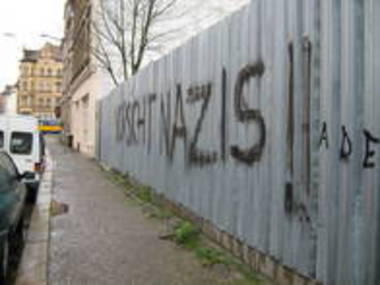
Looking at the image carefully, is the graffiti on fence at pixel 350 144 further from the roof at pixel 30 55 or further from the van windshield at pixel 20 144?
the roof at pixel 30 55

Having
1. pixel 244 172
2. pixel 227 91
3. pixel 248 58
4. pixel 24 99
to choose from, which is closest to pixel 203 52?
pixel 227 91

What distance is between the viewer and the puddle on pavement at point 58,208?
8445 millimetres

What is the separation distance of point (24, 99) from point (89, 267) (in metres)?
92.1

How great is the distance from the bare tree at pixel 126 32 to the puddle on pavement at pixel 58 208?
9743 millimetres

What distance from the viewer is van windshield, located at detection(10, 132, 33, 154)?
34.0 feet

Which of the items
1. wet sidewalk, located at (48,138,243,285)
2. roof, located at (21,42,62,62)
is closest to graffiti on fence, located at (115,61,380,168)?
wet sidewalk, located at (48,138,243,285)

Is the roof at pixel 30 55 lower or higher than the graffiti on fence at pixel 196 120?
higher

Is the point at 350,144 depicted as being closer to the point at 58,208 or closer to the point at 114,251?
the point at 114,251

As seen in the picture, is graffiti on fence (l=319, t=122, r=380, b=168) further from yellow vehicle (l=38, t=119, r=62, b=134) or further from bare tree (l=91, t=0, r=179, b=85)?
yellow vehicle (l=38, t=119, r=62, b=134)

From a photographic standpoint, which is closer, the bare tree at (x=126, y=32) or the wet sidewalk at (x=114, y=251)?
the wet sidewalk at (x=114, y=251)

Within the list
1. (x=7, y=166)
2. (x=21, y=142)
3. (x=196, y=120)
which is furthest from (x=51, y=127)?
(x=196, y=120)

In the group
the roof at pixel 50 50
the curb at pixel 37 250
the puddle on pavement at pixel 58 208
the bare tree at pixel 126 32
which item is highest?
the roof at pixel 50 50

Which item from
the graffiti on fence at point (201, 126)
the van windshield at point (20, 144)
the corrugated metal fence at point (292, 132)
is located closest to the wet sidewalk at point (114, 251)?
the corrugated metal fence at point (292, 132)

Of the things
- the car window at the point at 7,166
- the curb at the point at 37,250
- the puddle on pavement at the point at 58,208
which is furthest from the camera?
the puddle on pavement at the point at 58,208
